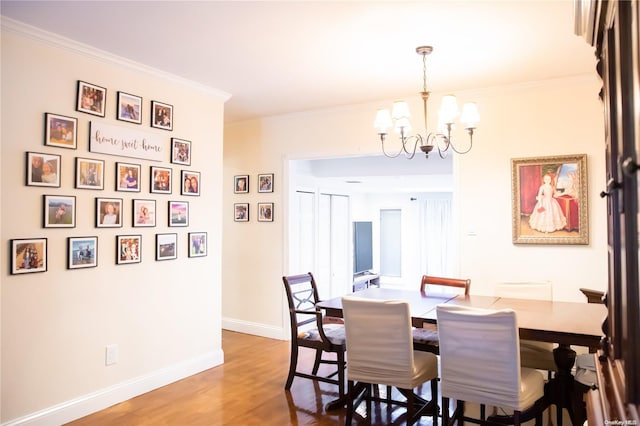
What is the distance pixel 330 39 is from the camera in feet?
9.86

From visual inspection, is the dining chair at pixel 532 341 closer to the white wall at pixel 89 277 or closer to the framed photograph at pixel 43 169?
the white wall at pixel 89 277

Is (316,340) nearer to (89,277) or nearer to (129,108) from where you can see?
(89,277)

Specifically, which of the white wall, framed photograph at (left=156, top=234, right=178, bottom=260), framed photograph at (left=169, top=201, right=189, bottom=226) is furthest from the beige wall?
framed photograph at (left=156, top=234, right=178, bottom=260)

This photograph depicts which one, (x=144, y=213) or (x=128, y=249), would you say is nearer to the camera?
(x=128, y=249)

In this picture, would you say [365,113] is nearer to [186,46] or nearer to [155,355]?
[186,46]

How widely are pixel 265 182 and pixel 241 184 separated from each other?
36 cm

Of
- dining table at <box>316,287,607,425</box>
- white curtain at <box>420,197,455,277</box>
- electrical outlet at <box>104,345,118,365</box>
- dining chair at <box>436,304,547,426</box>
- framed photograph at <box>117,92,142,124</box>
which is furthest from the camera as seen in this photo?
white curtain at <box>420,197,455,277</box>

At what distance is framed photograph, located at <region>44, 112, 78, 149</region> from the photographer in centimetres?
293

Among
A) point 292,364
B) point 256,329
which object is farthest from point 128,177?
point 256,329

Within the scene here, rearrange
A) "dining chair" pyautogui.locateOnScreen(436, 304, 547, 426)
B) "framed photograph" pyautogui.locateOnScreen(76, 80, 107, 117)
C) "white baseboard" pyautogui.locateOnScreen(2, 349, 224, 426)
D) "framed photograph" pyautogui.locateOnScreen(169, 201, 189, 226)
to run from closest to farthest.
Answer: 1. "dining chair" pyautogui.locateOnScreen(436, 304, 547, 426)
2. "white baseboard" pyautogui.locateOnScreen(2, 349, 224, 426)
3. "framed photograph" pyautogui.locateOnScreen(76, 80, 107, 117)
4. "framed photograph" pyautogui.locateOnScreen(169, 201, 189, 226)

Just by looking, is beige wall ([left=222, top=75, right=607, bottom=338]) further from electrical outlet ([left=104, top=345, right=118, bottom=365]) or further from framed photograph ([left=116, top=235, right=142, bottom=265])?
electrical outlet ([left=104, top=345, right=118, bottom=365])

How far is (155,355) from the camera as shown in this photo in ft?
12.1

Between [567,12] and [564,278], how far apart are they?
A: 2195 mm

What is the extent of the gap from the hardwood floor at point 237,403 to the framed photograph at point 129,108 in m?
2.19
